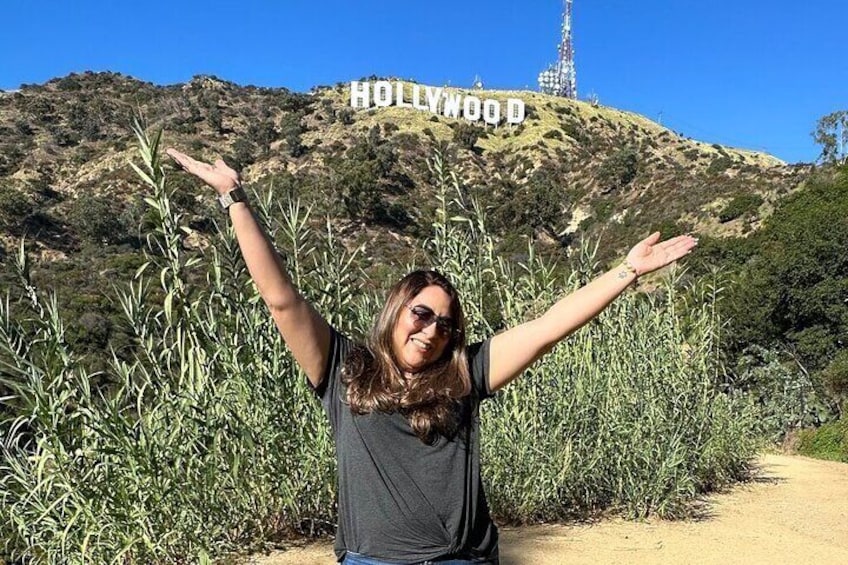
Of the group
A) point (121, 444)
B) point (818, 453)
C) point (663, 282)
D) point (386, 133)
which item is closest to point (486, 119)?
point (386, 133)

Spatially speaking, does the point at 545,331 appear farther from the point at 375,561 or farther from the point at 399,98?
the point at 399,98

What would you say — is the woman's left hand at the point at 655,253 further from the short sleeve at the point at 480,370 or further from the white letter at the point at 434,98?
the white letter at the point at 434,98

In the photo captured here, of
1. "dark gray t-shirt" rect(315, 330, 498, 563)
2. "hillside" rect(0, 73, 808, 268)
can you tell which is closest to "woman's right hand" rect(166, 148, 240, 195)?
"dark gray t-shirt" rect(315, 330, 498, 563)

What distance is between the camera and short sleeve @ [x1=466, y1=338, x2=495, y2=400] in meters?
1.63

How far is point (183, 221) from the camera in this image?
3.15 meters

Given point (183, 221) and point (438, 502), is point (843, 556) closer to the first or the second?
point (438, 502)

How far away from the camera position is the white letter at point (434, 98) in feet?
172

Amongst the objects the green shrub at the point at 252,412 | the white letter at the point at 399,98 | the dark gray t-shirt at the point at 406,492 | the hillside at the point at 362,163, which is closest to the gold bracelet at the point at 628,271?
the dark gray t-shirt at the point at 406,492

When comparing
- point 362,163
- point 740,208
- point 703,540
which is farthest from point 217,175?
point 362,163

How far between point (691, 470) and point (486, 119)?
4875 centimetres

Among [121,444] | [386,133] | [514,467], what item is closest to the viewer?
[121,444]

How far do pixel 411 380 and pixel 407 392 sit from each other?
5 centimetres

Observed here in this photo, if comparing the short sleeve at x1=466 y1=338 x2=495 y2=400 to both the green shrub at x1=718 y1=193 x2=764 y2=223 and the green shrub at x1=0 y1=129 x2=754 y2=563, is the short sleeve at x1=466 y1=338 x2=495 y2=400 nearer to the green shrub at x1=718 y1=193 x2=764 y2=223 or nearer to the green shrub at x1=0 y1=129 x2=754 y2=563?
the green shrub at x1=0 y1=129 x2=754 y2=563

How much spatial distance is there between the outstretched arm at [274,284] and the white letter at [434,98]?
5197 cm
